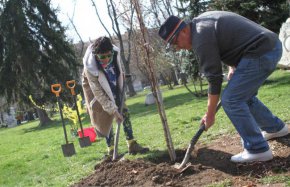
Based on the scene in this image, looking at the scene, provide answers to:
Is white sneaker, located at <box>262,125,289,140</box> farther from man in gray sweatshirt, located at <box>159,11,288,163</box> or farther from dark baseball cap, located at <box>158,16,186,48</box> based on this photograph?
dark baseball cap, located at <box>158,16,186,48</box>

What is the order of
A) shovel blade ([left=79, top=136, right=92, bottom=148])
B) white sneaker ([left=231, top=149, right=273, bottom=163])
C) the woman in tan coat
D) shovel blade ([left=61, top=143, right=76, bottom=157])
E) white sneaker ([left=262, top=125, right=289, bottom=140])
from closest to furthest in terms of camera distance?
white sneaker ([left=231, top=149, right=273, bottom=163]) → white sneaker ([left=262, top=125, right=289, bottom=140]) → the woman in tan coat → shovel blade ([left=61, top=143, right=76, bottom=157]) → shovel blade ([left=79, top=136, right=92, bottom=148])

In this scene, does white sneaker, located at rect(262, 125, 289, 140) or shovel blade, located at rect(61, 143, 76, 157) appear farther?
shovel blade, located at rect(61, 143, 76, 157)

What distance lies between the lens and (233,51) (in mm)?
3658

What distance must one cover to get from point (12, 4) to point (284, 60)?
672 inches

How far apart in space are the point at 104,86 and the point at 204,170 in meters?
1.86

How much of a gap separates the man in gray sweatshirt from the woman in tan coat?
1709mm

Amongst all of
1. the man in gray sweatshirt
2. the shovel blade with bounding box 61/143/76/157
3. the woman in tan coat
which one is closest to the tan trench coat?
the woman in tan coat

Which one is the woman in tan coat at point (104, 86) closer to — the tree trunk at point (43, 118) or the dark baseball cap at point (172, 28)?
the dark baseball cap at point (172, 28)

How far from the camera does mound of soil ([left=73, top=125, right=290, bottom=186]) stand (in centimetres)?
367

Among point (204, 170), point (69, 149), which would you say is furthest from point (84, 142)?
point (204, 170)

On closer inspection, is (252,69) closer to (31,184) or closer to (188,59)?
(31,184)

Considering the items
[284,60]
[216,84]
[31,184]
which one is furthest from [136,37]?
[284,60]

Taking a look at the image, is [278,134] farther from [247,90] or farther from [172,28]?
[172,28]

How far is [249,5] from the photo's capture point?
12516 millimetres
